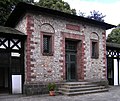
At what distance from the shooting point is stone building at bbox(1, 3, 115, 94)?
14.4 meters

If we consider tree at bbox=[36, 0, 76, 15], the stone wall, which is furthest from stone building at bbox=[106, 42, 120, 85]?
tree at bbox=[36, 0, 76, 15]

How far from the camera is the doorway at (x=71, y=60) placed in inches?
671

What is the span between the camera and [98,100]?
11578 mm

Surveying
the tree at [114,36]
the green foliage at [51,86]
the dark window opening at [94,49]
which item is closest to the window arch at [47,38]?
the green foliage at [51,86]

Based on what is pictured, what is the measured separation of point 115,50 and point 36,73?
9.63m

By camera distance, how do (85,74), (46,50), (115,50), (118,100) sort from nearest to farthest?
(118,100) < (46,50) < (85,74) < (115,50)

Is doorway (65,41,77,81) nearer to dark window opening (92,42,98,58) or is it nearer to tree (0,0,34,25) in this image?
dark window opening (92,42,98,58)

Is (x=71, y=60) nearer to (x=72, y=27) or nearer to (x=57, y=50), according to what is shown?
(x=57, y=50)

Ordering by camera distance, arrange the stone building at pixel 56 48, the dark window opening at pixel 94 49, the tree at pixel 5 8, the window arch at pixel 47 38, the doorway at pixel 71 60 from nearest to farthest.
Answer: the stone building at pixel 56 48, the window arch at pixel 47 38, the doorway at pixel 71 60, the dark window opening at pixel 94 49, the tree at pixel 5 8

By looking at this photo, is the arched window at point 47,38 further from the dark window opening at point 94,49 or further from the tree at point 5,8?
the tree at point 5,8

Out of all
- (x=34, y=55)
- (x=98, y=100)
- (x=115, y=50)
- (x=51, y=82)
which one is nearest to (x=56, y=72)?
→ (x=51, y=82)

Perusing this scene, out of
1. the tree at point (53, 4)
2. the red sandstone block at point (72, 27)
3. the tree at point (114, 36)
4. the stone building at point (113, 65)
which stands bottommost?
the stone building at point (113, 65)

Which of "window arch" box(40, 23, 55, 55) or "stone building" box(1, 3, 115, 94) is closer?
"stone building" box(1, 3, 115, 94)

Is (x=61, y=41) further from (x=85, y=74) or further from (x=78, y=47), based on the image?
(x=85, y=74)
